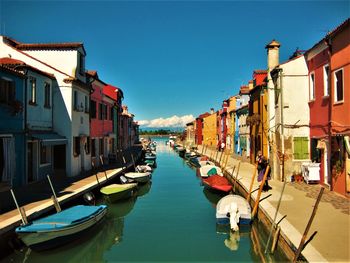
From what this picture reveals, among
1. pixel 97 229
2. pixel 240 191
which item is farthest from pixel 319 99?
pixel 97 229

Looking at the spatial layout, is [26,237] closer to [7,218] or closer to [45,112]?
[7,218]

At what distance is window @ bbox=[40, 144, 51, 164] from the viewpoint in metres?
19.8

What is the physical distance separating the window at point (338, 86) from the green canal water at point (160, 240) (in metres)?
6.75

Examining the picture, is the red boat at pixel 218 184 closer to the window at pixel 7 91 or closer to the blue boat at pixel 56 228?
the blue boat at pixel 56 228

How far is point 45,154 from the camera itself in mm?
20328

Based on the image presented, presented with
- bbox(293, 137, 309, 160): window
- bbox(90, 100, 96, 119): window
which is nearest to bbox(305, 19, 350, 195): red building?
bbox(293, 137, 309, 160): window

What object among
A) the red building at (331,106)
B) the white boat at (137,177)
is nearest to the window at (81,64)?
the white boat at (137,177)

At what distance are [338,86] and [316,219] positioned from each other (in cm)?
674

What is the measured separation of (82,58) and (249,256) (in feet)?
60.7

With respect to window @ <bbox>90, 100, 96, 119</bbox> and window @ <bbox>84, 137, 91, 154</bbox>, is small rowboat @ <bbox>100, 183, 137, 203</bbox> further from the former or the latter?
window @ <bbox>90, 100, 96, 119</bbox>

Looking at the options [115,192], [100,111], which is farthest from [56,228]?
[100,111]

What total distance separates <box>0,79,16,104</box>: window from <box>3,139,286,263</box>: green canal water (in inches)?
281

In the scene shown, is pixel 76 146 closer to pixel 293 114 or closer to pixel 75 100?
pixel 75 100

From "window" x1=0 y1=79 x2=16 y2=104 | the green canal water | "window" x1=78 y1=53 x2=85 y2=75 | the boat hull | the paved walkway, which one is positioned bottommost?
the green canal water
